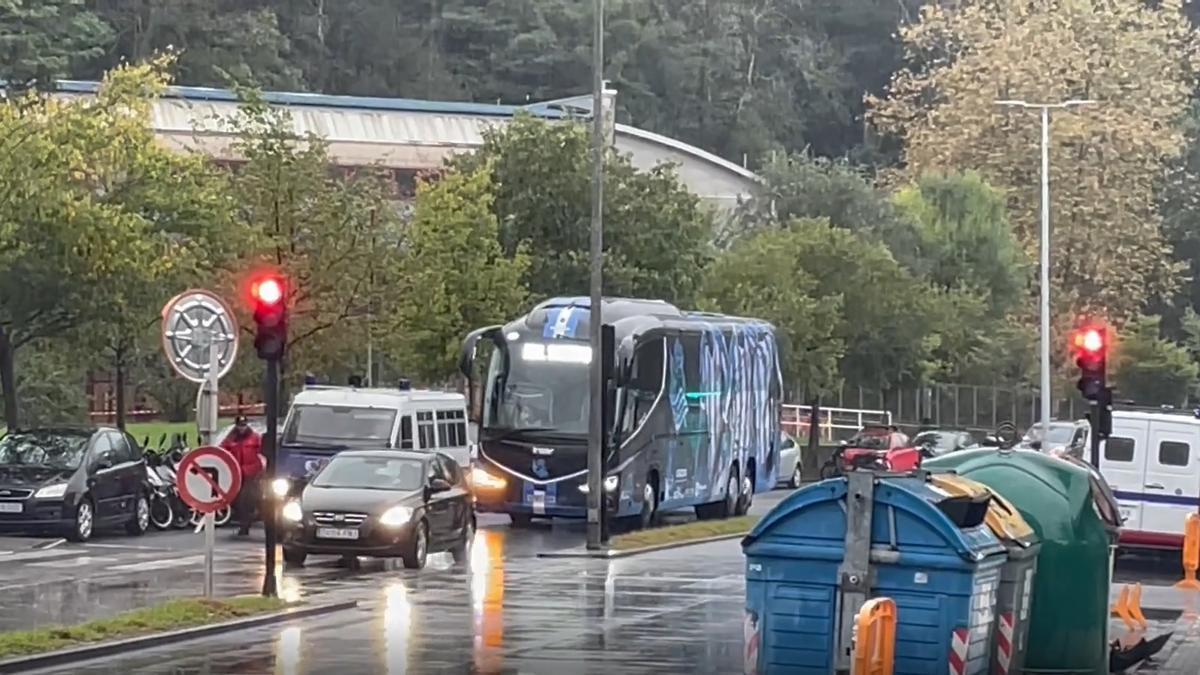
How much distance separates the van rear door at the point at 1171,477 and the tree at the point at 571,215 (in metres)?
22.4

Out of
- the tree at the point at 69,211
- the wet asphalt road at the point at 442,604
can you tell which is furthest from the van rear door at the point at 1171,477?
the tree at the point at 69,211

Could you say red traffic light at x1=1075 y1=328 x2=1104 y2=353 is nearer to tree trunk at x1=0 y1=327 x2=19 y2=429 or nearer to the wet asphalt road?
the wet asphalt road

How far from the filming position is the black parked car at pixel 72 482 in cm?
3191

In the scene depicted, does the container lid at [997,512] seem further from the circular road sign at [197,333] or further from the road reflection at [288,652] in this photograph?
the circular road sign at [197,333]

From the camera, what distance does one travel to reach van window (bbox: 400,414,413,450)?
118ft

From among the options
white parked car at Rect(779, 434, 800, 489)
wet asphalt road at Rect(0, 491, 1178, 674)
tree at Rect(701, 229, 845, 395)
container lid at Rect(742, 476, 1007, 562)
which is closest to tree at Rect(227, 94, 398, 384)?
wet asphalt road at Rect(0, 491, 1178, 674)

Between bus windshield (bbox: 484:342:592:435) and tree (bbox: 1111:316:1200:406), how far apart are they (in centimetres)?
4143

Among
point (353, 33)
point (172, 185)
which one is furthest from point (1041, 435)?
point (353, 33)

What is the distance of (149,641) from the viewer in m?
19.7

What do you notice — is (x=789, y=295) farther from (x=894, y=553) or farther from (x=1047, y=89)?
(x=894, y=553)

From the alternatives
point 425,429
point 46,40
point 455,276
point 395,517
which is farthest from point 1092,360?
point 46,40

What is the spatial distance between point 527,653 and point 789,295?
136ft

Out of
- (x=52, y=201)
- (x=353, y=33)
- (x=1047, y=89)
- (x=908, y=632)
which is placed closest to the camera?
(x=908, y=632)

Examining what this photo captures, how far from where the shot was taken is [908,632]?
15641 mm
